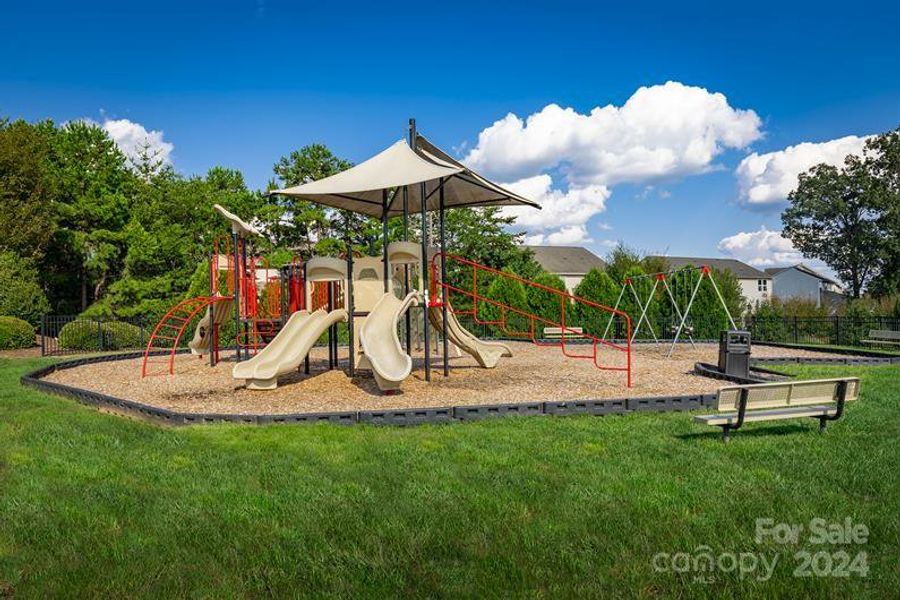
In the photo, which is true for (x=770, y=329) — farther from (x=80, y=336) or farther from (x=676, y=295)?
(x=80, y=336)

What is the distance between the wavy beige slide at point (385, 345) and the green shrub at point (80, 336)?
1361cm

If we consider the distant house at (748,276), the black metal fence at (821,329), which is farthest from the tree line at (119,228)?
the distant house at (748,276)

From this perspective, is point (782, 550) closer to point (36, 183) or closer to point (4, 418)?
point (4, 418)

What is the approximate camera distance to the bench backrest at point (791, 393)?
6324 mm

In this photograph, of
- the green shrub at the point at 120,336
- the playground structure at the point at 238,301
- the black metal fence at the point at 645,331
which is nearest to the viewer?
the playground structure at the point at 238,301

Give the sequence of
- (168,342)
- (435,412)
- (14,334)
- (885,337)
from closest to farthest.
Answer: (435,412)
(885,337)
(14,334)
(168,342)

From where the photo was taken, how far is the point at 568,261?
56469mm

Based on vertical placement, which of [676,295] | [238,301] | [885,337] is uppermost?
[676,295]

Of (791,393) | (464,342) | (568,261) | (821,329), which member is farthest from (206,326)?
(568,261)

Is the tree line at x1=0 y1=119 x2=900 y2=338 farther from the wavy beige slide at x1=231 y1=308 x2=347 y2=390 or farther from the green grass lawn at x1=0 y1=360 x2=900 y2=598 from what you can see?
the green grass lawn at x1=0 y1=360 x2=900 y2=598

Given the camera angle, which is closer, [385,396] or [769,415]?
[769,415]

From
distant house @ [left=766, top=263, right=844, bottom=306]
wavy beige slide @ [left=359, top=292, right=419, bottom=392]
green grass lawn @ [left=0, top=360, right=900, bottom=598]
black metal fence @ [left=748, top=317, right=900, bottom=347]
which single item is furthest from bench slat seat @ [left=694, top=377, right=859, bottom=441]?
distant house @ [left=766, top=263, right=844, bottom=306]

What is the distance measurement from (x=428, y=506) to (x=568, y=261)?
53.5 metres

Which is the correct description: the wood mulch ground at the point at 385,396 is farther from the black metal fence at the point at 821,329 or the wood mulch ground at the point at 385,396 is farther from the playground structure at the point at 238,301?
the black metal fence at the point at 821,329
